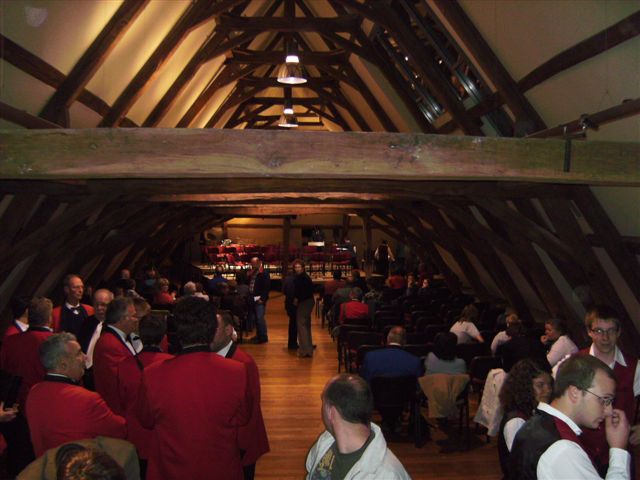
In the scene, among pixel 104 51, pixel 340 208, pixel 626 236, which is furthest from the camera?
pixel 340 208

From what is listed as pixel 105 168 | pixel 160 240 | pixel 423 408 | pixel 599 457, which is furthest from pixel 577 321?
pixel 160 240

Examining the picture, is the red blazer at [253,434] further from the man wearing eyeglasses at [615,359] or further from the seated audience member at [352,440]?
the man wearing eyeglasses at [615,359]

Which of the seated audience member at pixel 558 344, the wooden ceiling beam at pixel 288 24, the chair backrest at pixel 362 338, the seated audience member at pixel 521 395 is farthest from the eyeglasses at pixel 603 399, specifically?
the wooden ceiling beam at pixel 288 24

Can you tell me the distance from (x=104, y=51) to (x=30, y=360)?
3395 millimetres

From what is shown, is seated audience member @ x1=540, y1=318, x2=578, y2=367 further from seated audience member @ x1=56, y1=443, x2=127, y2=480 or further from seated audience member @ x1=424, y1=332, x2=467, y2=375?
seated audience member @ x1=56, y1=443, x2=127, y2=480

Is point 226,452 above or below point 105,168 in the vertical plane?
below

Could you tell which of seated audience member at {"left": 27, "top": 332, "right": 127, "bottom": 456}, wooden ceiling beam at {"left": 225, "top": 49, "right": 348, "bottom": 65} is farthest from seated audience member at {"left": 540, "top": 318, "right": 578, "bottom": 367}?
wooden ceiling beam at {"left": 225, "top": 49, "right": 348, "bottom": 65}

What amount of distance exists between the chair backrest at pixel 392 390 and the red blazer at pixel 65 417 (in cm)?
350

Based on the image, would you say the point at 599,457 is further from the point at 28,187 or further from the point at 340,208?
the point at 340,208

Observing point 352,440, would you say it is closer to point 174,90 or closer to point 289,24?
point 174,90

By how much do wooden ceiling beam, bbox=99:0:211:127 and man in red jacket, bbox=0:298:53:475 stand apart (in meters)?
3.78

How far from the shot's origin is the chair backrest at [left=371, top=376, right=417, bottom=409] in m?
6.15

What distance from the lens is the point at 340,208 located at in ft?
50.6

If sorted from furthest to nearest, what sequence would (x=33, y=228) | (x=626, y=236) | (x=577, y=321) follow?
(x=33, y=228), (x=577, y=321), (x=626, y=236)
